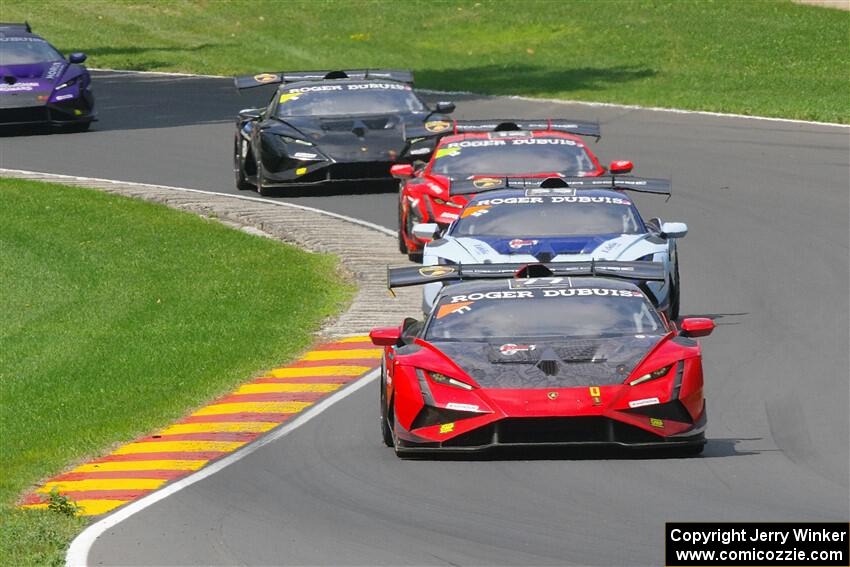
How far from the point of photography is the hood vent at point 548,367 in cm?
1267

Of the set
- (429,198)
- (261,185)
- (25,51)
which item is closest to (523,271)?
(429,198)

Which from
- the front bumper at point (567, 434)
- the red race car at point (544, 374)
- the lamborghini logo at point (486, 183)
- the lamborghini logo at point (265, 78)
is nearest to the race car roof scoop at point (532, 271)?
the red race car at point (544, 374)

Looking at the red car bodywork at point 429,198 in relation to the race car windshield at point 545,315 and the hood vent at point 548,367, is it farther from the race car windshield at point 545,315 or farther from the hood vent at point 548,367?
the hood vent at point 548,367

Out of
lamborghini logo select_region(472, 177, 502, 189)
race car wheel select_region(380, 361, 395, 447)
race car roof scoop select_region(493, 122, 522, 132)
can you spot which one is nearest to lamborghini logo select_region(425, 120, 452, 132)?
race car roof scoop select_region(493, 122, 522, 132)

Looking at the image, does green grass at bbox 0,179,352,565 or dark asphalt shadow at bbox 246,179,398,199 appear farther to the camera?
dark asphalt shadow at bbox 246,179,398,199

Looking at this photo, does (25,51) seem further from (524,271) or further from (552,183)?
(524,271)

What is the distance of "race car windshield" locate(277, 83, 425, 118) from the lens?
26.8 m

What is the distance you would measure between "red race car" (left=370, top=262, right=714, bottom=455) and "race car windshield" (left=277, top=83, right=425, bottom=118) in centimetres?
1310

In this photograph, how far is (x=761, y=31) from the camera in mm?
48812

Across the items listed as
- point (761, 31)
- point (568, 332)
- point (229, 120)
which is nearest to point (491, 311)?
point (568, 332)

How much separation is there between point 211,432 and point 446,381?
9.33 ft

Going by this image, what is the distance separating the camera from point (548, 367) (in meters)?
12.7

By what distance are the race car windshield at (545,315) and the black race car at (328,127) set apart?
11626 millimetres

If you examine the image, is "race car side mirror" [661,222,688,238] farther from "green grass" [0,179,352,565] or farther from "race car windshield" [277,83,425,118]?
"race car windshield" [277,83,425,118]
